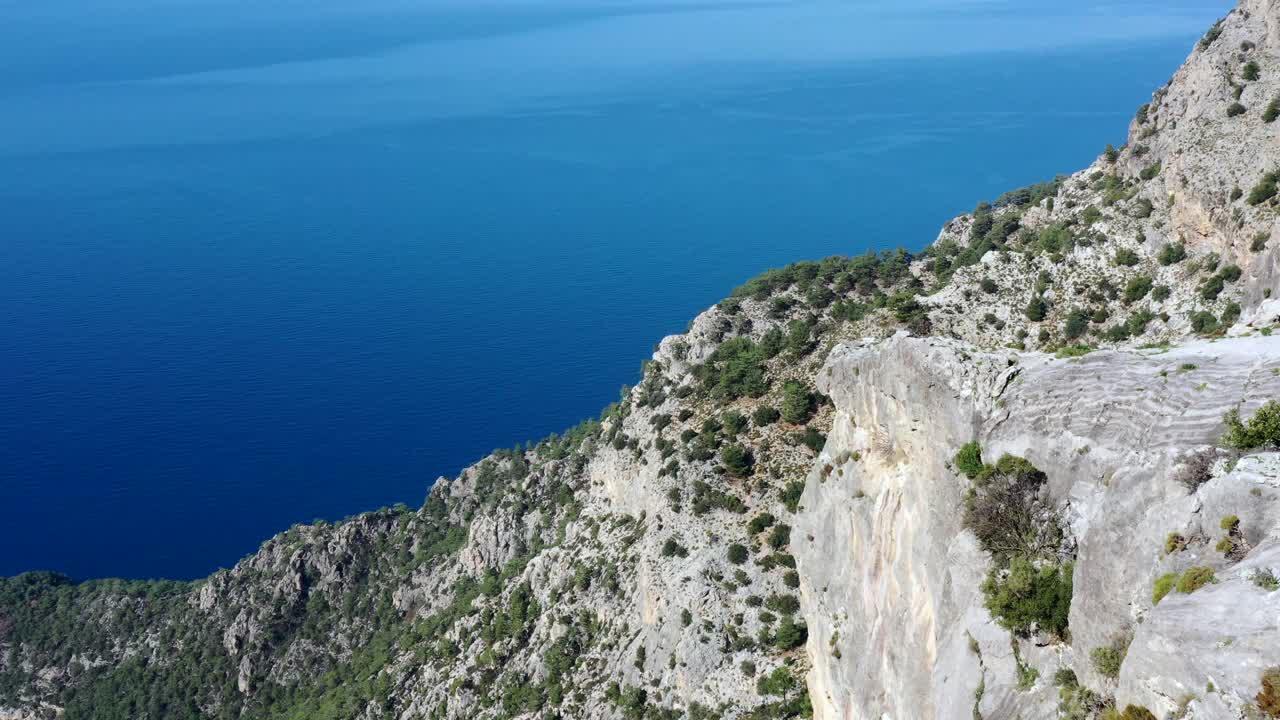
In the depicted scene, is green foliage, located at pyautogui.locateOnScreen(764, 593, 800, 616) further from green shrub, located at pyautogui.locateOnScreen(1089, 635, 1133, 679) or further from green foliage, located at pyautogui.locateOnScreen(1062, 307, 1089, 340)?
green shrub, located at pyautogui.locateOnScreen(1089, 635, 1133, 679)

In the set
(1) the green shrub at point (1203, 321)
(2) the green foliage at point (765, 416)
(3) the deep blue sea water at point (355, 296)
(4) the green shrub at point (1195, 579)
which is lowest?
(3) the deep blue sea water at point (355, 296)

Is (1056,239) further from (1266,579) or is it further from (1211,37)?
(1266,579)

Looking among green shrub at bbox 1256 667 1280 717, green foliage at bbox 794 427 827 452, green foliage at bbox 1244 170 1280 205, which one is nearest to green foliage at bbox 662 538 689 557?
green foliage at bbox 794 427 827 452

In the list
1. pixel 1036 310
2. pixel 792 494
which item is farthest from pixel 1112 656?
pixel 1036 310

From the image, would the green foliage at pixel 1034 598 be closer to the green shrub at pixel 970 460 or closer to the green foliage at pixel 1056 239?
the green shrub at pixel 970 460

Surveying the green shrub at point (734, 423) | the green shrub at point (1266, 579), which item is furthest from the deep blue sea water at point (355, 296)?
the green shrub at point (1266, 579)

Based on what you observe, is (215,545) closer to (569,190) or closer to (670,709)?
(670,709)
